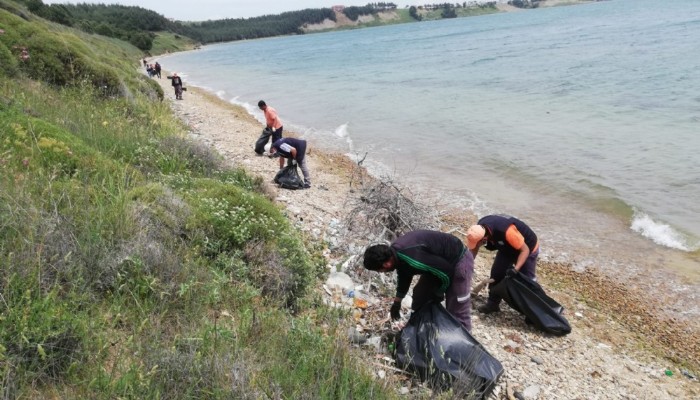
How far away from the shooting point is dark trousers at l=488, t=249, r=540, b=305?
5.51 metres

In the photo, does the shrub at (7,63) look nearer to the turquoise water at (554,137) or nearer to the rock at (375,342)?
the turquoise water at (554,137)

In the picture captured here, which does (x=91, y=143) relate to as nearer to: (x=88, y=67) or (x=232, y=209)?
(x=232, y=209)

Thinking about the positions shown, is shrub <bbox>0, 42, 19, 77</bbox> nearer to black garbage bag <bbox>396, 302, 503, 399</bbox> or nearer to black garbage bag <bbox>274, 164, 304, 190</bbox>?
black garbage bag <bbox>274, 164, 304, 190</bbox>

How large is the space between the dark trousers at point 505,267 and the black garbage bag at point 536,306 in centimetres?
20

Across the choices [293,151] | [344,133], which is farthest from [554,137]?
[293,151]

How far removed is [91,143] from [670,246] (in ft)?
30.7

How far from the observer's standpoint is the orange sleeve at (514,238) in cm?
520

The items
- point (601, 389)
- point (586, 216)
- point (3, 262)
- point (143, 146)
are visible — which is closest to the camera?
point (3, 262)

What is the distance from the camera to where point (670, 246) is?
295 inches

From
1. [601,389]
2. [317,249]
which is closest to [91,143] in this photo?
[317,249]

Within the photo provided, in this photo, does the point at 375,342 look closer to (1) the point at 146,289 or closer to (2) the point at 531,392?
(2) the point at 531,392

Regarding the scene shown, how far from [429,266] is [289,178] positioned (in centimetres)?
585

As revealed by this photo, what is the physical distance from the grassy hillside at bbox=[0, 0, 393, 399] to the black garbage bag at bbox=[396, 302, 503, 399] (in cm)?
76

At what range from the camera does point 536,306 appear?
5324mm
